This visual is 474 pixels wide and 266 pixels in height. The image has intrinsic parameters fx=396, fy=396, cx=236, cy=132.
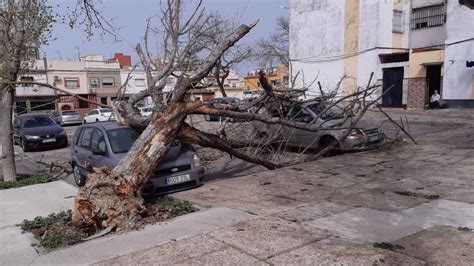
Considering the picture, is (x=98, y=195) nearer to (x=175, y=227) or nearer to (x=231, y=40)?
(x=175, y=227)

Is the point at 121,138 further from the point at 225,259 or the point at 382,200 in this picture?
the point at 382,200

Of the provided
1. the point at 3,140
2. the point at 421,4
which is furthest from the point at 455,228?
the point at 421,4

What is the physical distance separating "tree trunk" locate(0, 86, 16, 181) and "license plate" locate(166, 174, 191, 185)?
16.8 feet

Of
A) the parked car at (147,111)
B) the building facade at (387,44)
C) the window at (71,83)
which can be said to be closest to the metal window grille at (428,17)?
the building facade at (387,44)

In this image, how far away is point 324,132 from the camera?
11.1m

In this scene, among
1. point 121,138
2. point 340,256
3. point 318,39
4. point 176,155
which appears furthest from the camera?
point 318,39

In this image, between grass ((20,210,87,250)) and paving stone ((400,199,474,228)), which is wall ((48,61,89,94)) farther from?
paving stone ((400,199,474,228))

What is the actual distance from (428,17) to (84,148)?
26593 millimetres

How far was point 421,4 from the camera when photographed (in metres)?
27.8

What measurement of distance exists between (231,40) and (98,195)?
3763 millimetres

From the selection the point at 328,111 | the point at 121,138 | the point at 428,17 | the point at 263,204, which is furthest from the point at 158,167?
the point at 428,17

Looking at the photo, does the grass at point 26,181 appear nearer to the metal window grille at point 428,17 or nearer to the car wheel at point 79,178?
the car wheel at point 79,178

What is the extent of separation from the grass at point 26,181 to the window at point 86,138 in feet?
6.09

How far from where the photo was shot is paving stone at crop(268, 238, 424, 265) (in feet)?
13.0
